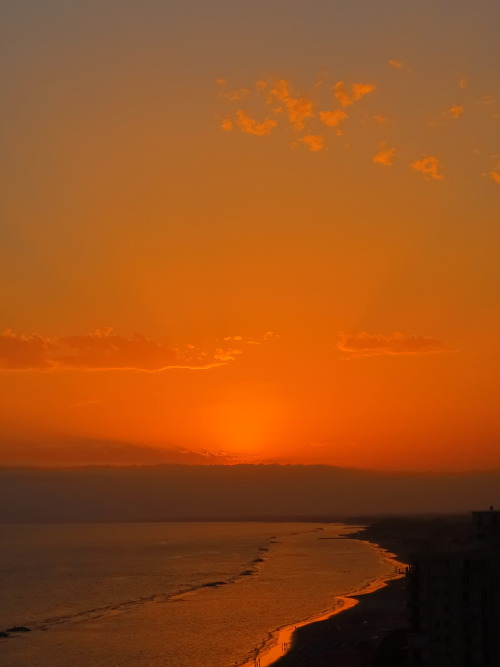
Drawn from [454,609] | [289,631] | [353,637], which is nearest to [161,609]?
[289,631]

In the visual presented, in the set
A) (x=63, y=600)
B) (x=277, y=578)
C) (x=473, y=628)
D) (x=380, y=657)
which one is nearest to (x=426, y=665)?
(x=473, y=628)

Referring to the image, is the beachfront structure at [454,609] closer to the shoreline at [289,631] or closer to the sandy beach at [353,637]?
the sandy beach at [353,637]

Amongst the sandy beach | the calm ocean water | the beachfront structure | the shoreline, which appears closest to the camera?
the beachfront structure

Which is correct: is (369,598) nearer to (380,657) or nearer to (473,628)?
(380,657)

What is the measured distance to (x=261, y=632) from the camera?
332ft

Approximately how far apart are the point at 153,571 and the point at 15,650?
103152 millimetres

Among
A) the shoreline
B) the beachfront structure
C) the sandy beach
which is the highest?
the beachfront structure

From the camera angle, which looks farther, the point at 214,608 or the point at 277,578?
the point at 277,578

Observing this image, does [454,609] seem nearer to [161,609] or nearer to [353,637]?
[353,637]

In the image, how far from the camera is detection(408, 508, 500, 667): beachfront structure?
2323 inches

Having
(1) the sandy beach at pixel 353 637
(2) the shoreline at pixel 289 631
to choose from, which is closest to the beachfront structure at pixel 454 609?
(1) the sandy beach at pixel 353 637

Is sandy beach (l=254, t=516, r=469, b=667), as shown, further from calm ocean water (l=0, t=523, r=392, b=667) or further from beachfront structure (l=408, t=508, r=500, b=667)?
beachfront structure (l=408, t=508, r=500, b=667)

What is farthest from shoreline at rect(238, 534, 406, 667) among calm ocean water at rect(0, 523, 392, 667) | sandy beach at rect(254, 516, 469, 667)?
calm ocean water at rect(0, 523, 392, 667)

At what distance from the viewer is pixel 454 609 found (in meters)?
59.7
